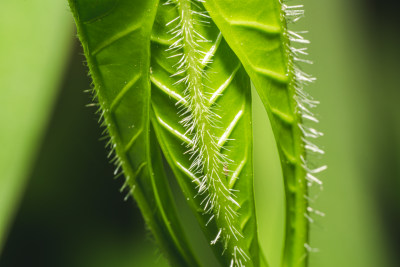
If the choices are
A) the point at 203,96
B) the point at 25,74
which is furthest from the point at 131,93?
the point at 25,74

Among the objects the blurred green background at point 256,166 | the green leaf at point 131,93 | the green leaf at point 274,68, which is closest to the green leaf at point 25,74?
the blurred green background at point 256,166

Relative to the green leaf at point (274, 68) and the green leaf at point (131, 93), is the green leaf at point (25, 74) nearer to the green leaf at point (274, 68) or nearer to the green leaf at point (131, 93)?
the green leaf at point (131, 93)

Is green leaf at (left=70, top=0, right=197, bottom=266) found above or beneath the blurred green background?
above

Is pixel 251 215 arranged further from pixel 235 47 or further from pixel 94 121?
pixel 94 121

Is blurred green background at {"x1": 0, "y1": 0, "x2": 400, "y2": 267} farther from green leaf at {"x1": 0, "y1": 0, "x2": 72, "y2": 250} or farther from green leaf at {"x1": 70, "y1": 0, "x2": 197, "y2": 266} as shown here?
green leaf at {"x1": 70, "y1": 0, "x2": 197, "y2": 266}

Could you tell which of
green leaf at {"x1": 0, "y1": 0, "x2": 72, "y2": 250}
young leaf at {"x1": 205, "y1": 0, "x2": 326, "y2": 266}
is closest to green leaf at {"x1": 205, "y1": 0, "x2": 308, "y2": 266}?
young leaf at {"x1": 205, "y1": 0, "x2": 326, "y2": 266}
